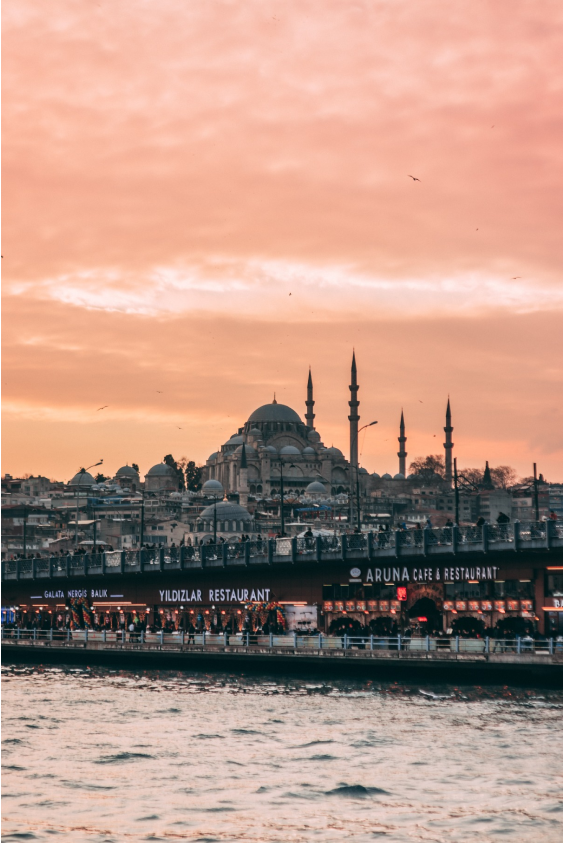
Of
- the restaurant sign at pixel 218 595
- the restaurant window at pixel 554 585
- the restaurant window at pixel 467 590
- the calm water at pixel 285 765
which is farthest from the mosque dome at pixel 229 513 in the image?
the calm water at pixel 285 765

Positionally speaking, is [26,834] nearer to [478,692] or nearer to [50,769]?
[50,769]

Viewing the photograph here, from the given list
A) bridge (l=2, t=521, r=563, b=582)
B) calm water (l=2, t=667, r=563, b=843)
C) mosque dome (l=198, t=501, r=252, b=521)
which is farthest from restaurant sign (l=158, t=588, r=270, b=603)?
mosque dome (l=198, t=501, r=252, b=521)

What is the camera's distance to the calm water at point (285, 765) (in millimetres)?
25328

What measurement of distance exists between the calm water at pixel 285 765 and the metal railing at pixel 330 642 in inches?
81.4

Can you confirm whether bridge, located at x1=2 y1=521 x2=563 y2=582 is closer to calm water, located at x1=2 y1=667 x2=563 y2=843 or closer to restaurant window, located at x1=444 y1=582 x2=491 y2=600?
restaurant window, located at x1=444 y1=582 x2=491 y2=600

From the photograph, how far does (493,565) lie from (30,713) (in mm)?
23832

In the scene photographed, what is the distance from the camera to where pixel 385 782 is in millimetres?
29938

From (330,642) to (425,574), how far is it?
7471 millimetres

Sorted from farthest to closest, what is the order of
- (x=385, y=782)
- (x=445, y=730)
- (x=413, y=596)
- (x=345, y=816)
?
(x=413, y=596) → (x=445, y=730) → (x=385, y=782) → (x=345, y=816)

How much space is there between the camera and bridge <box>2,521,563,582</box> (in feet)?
173

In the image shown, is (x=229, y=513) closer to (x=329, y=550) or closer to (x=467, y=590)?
(x=329, y=550)

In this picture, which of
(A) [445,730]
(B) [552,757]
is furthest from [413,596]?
(B) [552,757]

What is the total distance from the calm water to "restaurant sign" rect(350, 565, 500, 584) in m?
9.37

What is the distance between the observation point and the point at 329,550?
202 feet
